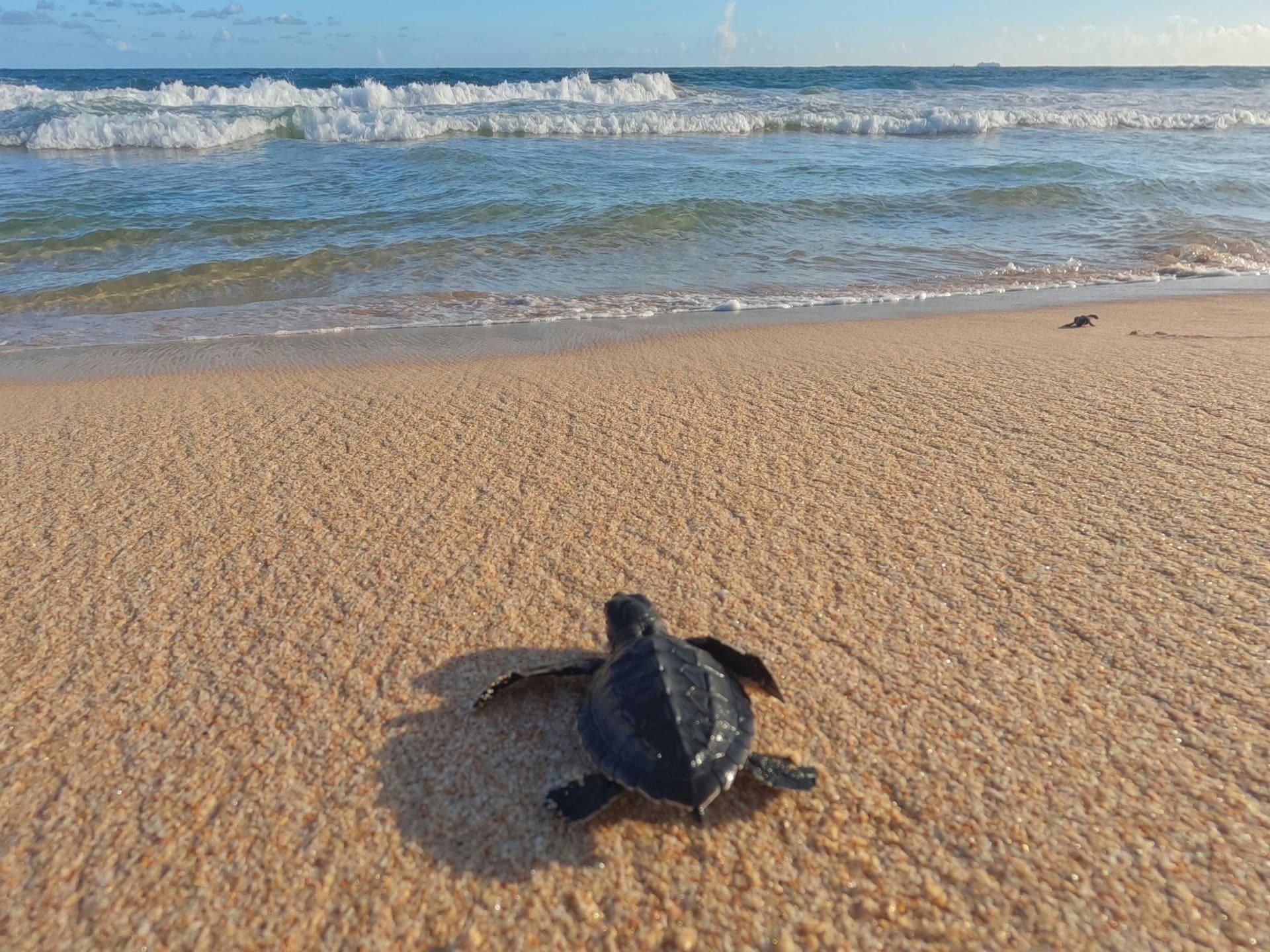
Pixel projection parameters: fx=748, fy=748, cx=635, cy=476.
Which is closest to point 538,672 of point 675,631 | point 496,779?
point 496,779

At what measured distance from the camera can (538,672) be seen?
2053 millimetres

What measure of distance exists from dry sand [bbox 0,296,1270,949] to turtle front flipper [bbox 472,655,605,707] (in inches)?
3.6

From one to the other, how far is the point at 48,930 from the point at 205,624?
3.41ft

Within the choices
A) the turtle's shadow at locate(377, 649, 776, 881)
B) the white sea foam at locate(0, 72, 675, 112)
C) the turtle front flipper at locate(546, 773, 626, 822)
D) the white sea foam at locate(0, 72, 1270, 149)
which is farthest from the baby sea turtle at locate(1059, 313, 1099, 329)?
the white sea foam at locate(0, 72, 675, 112)

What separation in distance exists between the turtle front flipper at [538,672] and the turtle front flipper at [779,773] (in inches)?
20.6

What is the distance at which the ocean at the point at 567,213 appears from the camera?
7.84 metres

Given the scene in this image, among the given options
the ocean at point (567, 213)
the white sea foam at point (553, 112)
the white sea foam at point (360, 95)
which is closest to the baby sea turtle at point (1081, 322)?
A: the ocean at point (567, 213)

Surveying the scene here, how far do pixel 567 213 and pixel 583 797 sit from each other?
422 inches

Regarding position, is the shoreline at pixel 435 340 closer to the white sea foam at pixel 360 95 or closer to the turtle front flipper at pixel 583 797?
the turtle front flipper at pixel 583 797

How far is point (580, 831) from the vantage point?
1762 millimetres

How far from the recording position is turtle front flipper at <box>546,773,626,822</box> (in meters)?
1.72

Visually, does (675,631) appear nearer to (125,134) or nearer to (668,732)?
(668,732)

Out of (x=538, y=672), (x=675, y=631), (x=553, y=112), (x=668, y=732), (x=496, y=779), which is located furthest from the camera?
(x=553, y=112)

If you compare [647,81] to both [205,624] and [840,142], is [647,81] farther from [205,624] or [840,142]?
[205,624]
